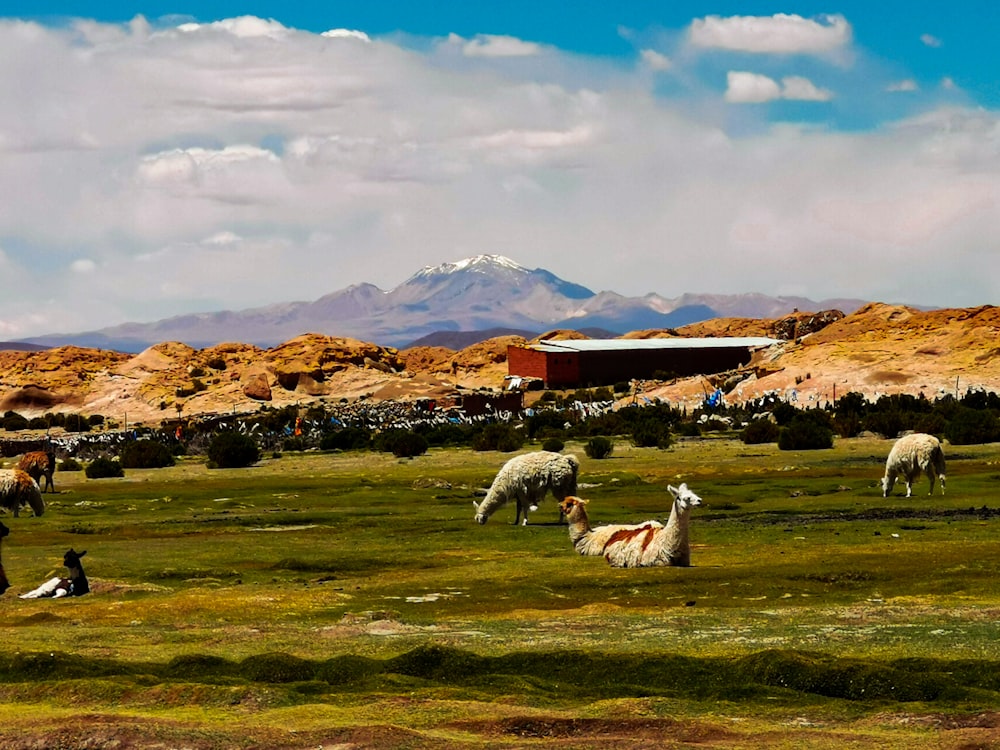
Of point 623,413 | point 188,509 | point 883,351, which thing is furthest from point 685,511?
point 883,351

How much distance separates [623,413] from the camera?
86.8 m

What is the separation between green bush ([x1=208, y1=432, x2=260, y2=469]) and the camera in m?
65.6

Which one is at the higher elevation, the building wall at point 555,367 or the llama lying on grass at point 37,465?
the building wall at point 555,367

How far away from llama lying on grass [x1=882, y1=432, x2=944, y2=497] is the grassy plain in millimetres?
699

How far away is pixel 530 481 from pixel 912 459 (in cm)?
1213

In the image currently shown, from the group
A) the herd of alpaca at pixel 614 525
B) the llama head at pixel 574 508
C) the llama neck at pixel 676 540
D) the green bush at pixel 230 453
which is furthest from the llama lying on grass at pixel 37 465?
the llama neck at pixel 676 540

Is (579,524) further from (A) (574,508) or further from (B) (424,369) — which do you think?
(B) (424,369)

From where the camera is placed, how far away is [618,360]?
12638cm

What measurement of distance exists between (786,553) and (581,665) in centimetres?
1310

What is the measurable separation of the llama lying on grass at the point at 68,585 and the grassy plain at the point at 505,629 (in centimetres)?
40

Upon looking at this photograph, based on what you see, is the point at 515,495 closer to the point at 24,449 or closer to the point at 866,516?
the point at 866,516

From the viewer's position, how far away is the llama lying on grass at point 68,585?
24.5 meters

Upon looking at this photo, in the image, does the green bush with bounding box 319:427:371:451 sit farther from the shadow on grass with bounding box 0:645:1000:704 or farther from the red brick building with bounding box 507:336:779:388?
the shadow on grass with bounding box 0:645:1000:704

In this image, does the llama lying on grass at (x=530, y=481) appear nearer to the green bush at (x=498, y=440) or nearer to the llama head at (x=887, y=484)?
the llama head at (x=887, y=484)
